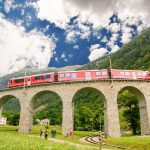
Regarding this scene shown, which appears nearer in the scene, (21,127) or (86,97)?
(21,127)

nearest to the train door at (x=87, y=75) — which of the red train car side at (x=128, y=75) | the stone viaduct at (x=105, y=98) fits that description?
the stone viaduct at (x=105, y=98)

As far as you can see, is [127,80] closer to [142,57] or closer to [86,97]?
[86,97]

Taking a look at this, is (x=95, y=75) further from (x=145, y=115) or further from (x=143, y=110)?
(x=145, y=115)

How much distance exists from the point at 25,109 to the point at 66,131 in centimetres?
1046

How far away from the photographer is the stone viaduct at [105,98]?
43.3 meters

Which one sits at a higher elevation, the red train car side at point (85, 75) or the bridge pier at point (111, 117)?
the red train car side at point (85, 75)

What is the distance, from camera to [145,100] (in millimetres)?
44719

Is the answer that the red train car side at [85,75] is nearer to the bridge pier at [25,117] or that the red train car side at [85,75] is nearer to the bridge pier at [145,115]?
A: the bridge pier at [145,115]

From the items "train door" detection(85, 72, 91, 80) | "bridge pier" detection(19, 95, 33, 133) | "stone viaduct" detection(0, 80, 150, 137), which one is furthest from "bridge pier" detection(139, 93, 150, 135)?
"bridge pier" detection(19, 95, 33, 133)

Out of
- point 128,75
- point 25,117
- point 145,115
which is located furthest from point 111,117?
point 25,117

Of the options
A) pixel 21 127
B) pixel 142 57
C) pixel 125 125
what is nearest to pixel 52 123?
pixel 125 125

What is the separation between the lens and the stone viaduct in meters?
43.3

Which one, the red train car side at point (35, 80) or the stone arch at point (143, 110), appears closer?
the stone arch at point (143, 110)

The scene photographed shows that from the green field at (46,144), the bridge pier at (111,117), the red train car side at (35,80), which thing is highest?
the red train car side at (35,80)
